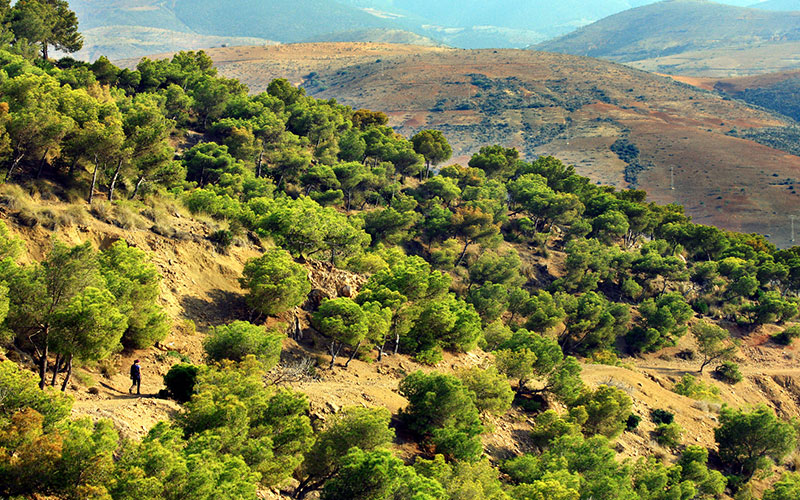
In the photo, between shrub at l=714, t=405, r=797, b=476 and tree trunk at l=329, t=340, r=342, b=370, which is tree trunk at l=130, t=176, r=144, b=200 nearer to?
tree trunk at l=329, t=340, r=342, b=370

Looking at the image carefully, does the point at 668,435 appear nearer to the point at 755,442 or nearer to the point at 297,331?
the point at 755,442

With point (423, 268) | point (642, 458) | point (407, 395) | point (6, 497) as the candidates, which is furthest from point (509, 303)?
point (6, 497)

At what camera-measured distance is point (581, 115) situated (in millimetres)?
134750

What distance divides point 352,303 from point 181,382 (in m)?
8.83

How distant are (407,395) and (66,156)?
18464 mm

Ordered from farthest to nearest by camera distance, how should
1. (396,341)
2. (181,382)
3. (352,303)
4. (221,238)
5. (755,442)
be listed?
(755,442), (221,238), (396,341), (352,303), (181,382)

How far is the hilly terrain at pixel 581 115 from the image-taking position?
105312 mm

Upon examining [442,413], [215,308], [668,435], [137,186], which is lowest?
[668,435]

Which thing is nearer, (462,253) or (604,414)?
(604,414)

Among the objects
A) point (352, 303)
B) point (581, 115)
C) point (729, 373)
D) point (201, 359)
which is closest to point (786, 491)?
point (729, 373)

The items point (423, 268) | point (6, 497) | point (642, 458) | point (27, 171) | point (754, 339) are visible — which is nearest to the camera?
point (6, 497)

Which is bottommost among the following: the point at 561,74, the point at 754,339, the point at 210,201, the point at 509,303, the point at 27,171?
the point at 754,339

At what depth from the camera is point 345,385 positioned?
23.8m

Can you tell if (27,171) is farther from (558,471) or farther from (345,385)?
(558,471)
